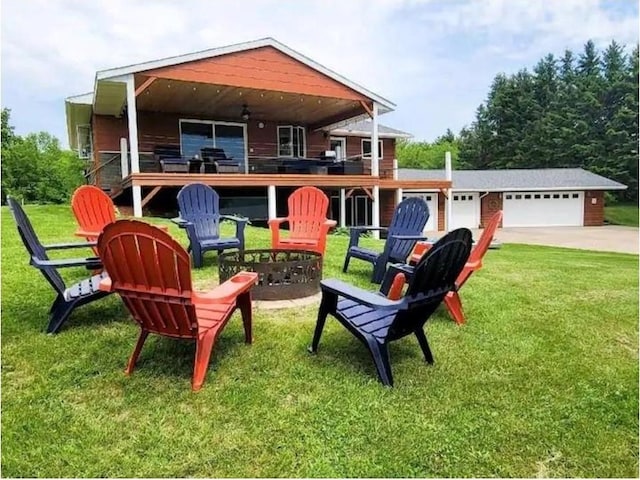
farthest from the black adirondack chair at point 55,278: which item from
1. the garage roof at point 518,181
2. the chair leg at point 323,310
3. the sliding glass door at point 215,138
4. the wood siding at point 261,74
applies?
the garage roof at point 518,181

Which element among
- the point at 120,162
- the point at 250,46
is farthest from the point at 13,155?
the point at 250,46

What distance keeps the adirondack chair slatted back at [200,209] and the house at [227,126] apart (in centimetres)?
522

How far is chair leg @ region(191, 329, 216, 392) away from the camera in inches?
99.6

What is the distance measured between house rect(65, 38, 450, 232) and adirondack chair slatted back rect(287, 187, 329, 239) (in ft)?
19.8

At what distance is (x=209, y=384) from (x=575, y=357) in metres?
2.32

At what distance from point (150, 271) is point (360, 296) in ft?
3.69

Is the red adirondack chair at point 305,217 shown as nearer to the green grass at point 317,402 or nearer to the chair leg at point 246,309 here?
the green grass at point 317,402

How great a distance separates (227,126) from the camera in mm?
15430

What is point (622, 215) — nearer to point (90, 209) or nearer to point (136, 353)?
point (90, 209)

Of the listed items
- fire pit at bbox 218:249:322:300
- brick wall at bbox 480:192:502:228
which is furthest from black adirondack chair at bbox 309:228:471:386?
brick wall at bbox 480:192:502:228

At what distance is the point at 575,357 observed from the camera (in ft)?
10.1

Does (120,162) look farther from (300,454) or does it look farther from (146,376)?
(300,454)

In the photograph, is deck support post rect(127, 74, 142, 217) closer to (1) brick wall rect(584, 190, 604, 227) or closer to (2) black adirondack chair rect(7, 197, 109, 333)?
(2) black adirondack chair rect(7, 197, 109, 333)

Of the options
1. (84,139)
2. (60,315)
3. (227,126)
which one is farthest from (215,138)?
(60,315)
